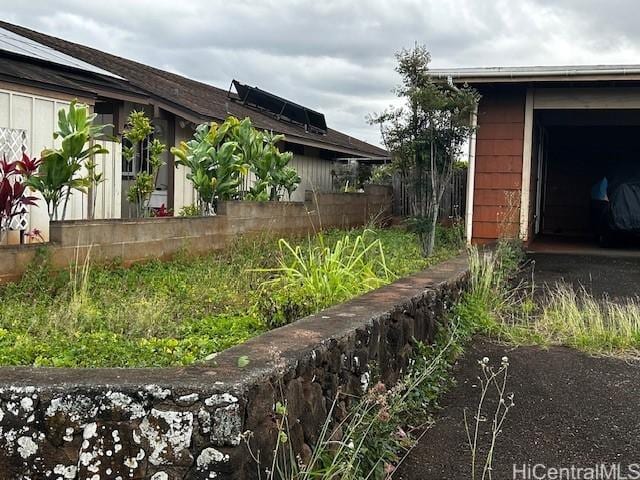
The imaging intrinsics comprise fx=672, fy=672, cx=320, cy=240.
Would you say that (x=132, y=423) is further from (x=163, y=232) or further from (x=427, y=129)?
(x=427, y=129)

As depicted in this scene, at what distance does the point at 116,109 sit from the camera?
10445 millimetres

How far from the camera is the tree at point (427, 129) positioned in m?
9.42


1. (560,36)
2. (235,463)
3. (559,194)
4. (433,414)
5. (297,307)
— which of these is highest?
(560,36)

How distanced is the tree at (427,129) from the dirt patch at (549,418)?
415 centimetres

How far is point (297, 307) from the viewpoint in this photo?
451cm

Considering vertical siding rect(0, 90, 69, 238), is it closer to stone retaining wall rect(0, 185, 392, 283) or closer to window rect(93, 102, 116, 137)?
stone retaining wall rect(0, 185, 392, 283)

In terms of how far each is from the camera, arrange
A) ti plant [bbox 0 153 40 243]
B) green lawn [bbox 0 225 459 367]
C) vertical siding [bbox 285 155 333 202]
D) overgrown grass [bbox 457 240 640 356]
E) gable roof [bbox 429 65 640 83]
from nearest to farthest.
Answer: green lawn [bbox 0 225 459 367], overgrown grass [bbox 457 240 640 356], ti plant [bbox 0 153 40 243], gable roof [bbox 429 65 640 83], vertical siding [bbox 285 155 333 202]

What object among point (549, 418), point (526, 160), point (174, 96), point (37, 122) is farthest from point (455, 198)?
point (549, 418)

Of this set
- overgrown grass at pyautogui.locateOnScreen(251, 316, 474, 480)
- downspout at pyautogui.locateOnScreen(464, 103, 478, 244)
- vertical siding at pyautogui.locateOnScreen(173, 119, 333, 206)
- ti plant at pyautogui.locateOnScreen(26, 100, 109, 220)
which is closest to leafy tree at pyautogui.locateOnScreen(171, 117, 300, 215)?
vertical siding at pyautogui.locateOnScreen(173, 119, 333, 206)

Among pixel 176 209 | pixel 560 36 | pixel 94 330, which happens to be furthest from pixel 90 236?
pixel 560 36

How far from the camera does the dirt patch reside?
3545 millimetres

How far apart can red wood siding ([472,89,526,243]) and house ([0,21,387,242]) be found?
15.1 feet

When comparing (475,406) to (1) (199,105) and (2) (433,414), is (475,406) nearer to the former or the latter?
(2) (433,414)

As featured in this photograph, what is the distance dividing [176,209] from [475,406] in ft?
27.6
